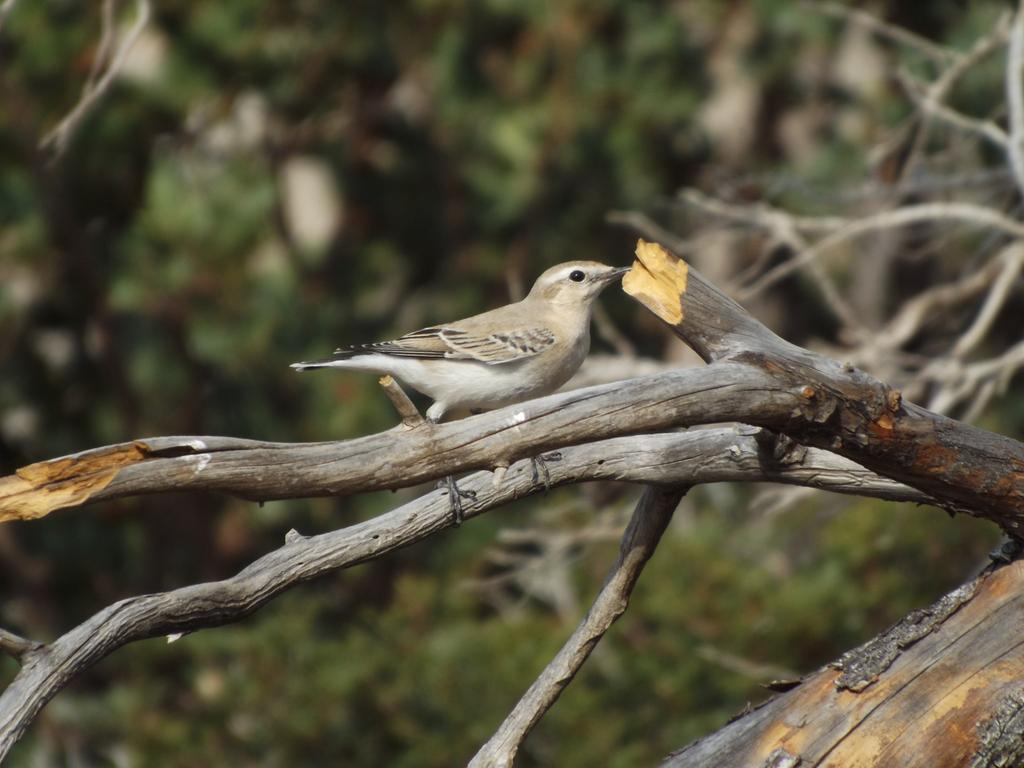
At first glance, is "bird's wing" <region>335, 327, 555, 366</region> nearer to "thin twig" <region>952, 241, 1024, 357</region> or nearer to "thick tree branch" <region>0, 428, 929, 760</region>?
"thick tree branch" <region>0, 428, 929, 760</region>

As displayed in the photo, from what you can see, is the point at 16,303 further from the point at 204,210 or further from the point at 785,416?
the point at 785,416

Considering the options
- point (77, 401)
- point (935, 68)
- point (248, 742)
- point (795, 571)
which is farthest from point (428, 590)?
point (935, 68)

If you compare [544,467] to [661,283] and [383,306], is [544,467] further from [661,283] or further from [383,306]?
[383,306]

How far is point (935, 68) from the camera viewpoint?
28.6ft

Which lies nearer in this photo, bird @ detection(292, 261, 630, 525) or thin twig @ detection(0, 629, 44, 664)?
thin twig @ detection(0, 629, 44, 664)

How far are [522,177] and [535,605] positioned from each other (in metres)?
3.17

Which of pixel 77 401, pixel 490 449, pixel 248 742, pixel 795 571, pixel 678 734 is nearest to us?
pixel 490 449

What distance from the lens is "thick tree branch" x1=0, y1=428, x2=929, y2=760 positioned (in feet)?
10.3

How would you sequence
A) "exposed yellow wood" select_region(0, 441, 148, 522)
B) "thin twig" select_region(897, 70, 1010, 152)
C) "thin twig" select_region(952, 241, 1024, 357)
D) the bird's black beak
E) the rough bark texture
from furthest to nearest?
"thin twig" select_region(952, 241, 1024, 357)
"thin twig" select_region(897, 70, 1010, 152)
the bird's black beak
the rough bark texture
"exposed yellow wood" select_region(0, 441, 148, 522)

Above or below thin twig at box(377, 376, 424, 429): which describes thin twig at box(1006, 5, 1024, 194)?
above

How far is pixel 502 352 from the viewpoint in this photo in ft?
18.6

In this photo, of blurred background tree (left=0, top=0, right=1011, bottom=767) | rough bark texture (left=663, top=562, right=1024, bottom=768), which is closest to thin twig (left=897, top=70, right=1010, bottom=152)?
blurred background tree (left=0, top=0, right=1011, bottom=767)

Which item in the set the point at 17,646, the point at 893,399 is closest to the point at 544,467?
the point at 893,399

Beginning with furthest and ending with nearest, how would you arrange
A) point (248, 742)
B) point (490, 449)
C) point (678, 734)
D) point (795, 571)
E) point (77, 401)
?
1. point (77, 401)
2. point (795, 571)
3. point (248, 742)
4. point (678, 734)
5. point (490, 449)
